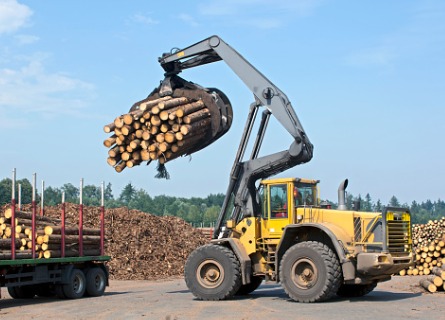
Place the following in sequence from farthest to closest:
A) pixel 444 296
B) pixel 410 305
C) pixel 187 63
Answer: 1. pixel 187 63
2. pixel 444 296
3. pixel 410 305

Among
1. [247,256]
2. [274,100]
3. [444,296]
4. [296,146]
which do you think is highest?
[274,100]

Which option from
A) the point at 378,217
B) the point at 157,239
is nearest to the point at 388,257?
the point at 378,217

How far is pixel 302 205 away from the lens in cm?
1784

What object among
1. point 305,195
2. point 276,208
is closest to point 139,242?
point 276,208

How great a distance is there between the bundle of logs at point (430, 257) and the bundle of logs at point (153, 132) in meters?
7.09

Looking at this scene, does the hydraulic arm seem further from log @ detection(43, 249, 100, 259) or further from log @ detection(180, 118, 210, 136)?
log @ detection(43, 249, 100, 259)

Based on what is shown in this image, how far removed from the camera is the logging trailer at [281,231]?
1642 cm

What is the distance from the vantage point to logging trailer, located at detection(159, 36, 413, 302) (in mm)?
16422

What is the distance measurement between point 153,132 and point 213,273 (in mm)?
3912

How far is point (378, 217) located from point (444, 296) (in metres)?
3.14

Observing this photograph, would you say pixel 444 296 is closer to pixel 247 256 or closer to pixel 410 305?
pixel 410 305

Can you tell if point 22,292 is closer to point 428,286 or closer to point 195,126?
point 195,126

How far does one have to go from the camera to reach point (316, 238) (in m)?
17.3

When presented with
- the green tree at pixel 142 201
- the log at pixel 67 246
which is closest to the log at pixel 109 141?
the log at pixel 67 246
